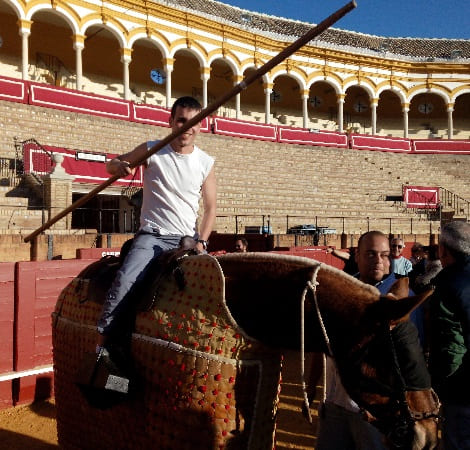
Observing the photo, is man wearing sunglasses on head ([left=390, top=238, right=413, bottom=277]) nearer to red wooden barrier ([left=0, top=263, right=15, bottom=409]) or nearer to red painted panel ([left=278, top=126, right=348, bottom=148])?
red wooden barrier ([left=0, top=263, right=15, bottom=409])

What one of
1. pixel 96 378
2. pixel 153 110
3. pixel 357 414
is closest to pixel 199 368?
pixel 96 378

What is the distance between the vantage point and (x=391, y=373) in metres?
1.61

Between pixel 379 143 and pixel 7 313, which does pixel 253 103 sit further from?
pixel 7 313

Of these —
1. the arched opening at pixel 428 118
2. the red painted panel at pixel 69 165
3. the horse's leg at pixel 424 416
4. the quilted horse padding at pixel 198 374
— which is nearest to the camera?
the horse's leg at pixel 424 416

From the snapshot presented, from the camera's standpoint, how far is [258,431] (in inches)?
79.0

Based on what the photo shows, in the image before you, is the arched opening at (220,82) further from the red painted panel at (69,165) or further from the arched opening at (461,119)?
the arched opening at (461,119)

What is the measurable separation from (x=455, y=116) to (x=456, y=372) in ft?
112

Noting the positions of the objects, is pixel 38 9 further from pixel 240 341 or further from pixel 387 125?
pixel 387 125

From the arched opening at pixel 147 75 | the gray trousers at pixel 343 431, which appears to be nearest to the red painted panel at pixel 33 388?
the gray trousers at pixel 343 431

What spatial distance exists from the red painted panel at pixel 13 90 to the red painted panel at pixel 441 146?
1922cm

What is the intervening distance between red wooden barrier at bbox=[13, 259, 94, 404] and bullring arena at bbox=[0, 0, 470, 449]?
0.01 meters

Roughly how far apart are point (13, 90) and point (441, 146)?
21.1 meters

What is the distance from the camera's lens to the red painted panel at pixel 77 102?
14.9m

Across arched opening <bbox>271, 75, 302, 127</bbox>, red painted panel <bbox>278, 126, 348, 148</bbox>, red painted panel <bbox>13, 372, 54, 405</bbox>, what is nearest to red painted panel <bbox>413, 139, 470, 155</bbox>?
red painted panel <bbox>278, 126, 348, 148</bbox>
